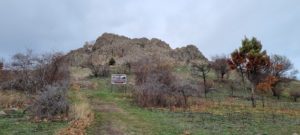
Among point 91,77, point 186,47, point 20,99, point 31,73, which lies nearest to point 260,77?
point 91,77

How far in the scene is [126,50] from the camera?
98.3 metres

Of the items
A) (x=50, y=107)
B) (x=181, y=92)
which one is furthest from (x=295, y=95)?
(x=50, y=107)

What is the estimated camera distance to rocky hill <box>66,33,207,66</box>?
9506 centimetres

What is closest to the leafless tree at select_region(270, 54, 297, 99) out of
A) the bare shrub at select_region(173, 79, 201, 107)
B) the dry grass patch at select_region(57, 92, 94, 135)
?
the bare shrub at select_region(173, 79, 201, 107)

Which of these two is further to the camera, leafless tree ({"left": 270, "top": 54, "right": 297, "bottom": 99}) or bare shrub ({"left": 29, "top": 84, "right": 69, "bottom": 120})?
leafless tree ({"left": 270, "top": 54, "right": 297, "bottom": 99})

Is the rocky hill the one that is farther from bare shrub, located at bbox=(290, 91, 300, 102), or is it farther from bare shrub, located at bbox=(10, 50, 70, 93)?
bare shrub, located at bbox=(10, 50, 70, 93)

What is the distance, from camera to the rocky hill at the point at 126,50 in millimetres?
95062

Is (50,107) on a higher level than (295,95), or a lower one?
lower

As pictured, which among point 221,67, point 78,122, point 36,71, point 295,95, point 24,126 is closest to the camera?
point 24,126

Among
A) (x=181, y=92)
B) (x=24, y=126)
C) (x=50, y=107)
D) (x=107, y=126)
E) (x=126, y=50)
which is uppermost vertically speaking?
(x=126, y=50)

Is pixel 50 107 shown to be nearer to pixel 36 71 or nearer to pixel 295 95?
pixel 36 71

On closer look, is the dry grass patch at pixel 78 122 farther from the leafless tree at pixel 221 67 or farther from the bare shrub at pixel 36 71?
the leafless tree at pixel 221 67

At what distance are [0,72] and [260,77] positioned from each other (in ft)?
108

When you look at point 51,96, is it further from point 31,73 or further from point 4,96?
point 31,73
